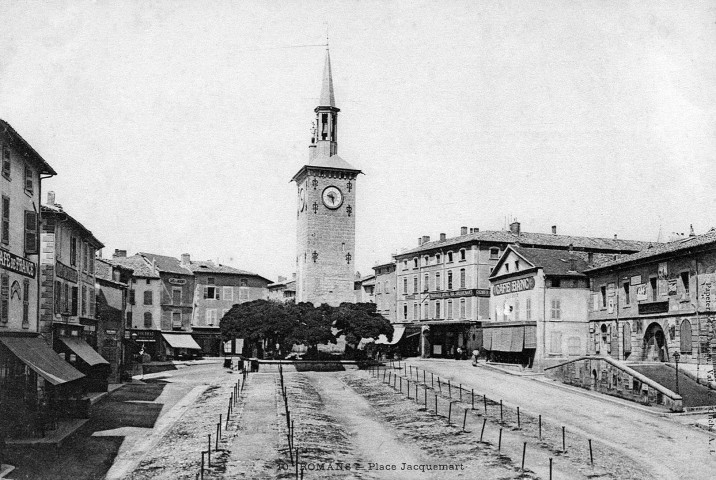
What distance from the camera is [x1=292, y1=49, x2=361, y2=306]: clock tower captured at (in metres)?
67.6

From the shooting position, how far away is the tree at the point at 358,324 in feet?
172

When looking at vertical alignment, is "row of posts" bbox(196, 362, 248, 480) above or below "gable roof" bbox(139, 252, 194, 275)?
below

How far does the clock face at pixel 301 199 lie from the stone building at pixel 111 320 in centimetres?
2229

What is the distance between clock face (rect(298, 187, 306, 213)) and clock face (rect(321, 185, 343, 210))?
2105 mm

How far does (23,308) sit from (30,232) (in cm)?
263

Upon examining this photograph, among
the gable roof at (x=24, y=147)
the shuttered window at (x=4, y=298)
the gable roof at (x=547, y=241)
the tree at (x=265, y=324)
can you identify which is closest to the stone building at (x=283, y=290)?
the gable roof at (x=547, y=241)

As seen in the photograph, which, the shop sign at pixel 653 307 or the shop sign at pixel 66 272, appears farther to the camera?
the shop sign at pixel 653 307

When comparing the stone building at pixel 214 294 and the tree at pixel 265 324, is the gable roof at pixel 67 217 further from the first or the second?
the stone building at pixel 214 294

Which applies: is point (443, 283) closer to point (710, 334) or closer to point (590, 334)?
point (590, 334)

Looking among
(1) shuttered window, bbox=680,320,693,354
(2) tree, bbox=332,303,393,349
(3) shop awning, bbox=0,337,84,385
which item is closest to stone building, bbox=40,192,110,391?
(3) shop awning, bbox=0,337,84,385

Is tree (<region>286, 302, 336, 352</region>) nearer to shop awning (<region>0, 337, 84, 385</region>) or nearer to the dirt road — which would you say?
the dirt road

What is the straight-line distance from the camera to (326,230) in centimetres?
6862

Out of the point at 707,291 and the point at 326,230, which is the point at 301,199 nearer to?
the point at 326,230

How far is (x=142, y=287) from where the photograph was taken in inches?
2628
